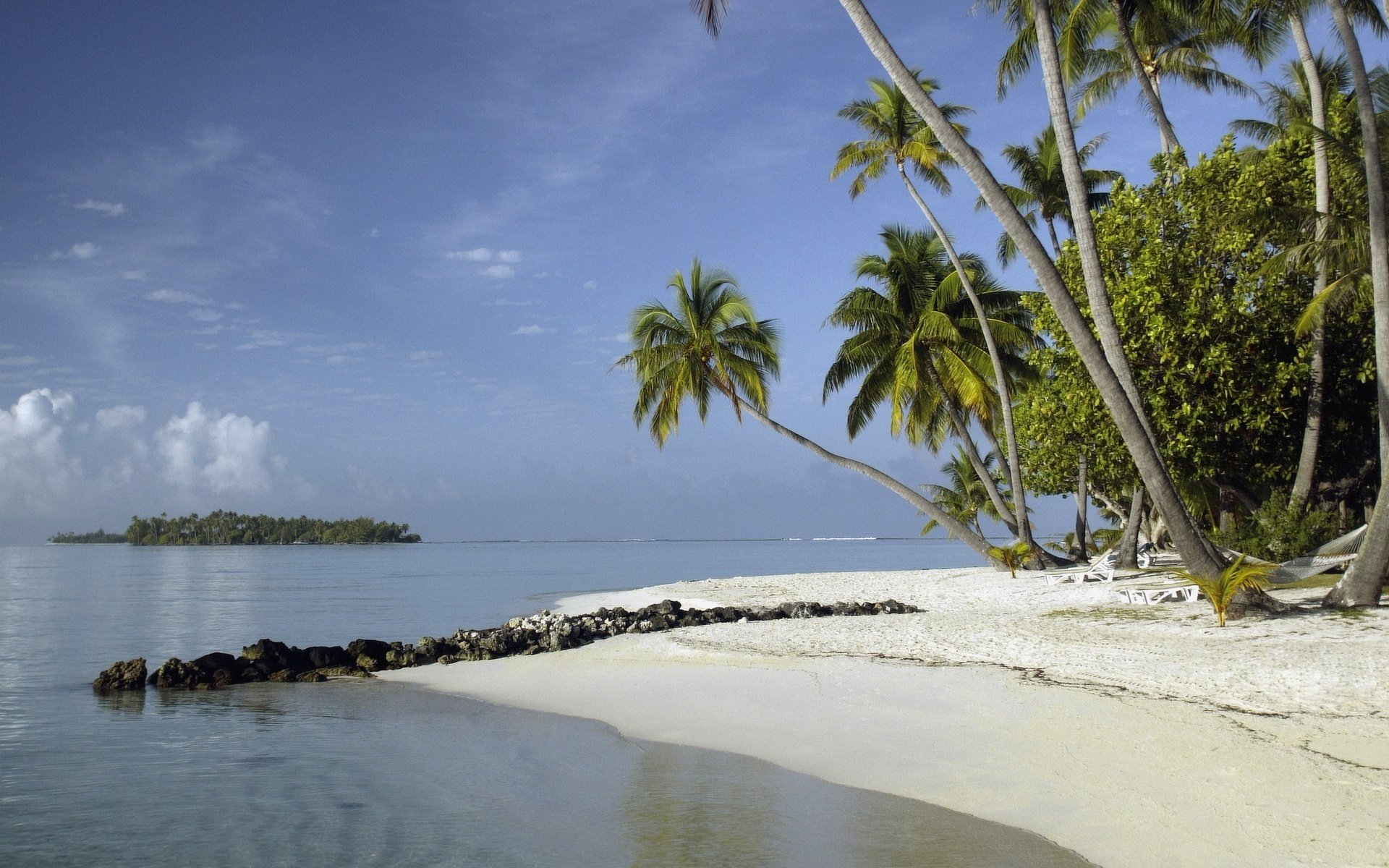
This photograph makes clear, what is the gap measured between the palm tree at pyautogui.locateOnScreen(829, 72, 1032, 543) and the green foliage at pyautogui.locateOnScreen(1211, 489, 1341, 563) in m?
4.77

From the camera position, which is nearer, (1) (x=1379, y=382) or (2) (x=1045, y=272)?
(2) (x=1045, y=272)

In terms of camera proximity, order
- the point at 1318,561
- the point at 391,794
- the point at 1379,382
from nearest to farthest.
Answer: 1. the point at 391,794
2. the point at 1379,382
3. the point at 1318,561

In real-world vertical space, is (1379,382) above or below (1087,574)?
above

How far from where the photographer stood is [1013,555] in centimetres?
2106

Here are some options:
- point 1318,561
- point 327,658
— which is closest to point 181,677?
point 327,658

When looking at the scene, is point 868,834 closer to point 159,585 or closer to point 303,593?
point 303,593

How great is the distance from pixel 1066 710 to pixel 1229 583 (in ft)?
16.3

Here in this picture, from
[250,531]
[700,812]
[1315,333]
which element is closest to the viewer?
[700,812]

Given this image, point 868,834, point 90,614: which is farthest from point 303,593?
point 868,834

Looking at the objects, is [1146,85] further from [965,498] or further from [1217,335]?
[965,498]

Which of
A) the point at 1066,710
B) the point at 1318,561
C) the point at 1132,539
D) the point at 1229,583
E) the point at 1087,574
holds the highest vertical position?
the point at 1132,539

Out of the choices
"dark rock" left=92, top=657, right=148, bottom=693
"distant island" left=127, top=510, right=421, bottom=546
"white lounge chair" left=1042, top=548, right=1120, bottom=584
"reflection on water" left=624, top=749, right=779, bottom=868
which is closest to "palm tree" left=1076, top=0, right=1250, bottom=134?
"white lounge chair" left=1042, top=548, right=1120, bottom=584

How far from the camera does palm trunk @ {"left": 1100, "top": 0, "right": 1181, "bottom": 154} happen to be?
15625 mm

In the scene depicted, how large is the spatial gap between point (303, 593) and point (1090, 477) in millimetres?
26824
